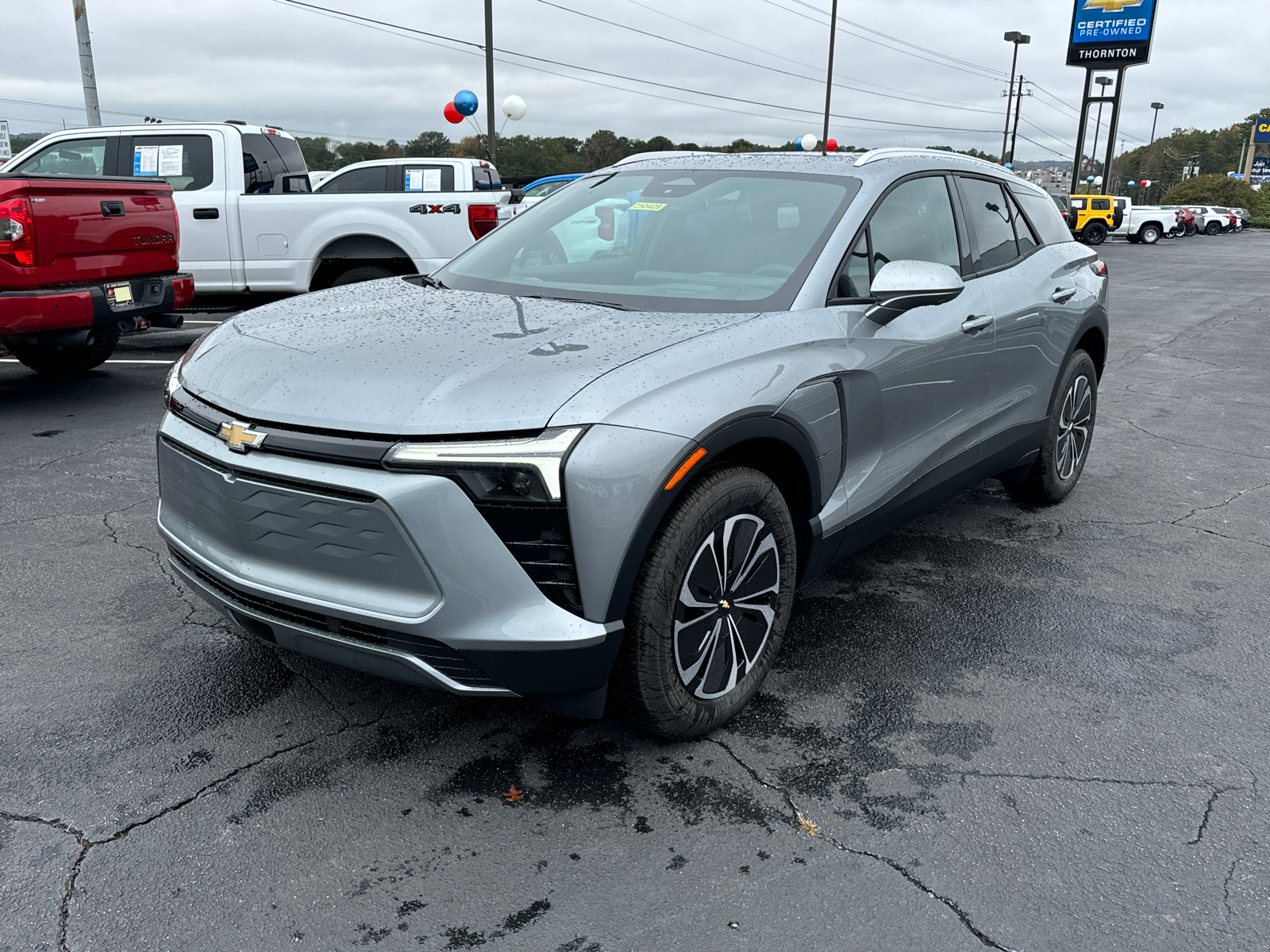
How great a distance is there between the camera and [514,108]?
26.6m

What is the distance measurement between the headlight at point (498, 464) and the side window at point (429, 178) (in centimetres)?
1062

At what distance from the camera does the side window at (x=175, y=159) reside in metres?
9.55

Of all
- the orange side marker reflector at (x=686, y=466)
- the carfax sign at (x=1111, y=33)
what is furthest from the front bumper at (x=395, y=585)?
the carfax sign at (x=1111, y=33)

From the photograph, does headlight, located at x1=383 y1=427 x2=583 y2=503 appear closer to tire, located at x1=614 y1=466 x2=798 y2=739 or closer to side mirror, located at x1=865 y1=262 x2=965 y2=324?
tire, located at x1=614 y1=466 x2=798 y2=739

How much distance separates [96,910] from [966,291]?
3495 mm

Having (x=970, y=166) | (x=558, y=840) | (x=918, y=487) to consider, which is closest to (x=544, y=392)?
(x=558, y=840)

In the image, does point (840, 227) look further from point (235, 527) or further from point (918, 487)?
point (235, 527)

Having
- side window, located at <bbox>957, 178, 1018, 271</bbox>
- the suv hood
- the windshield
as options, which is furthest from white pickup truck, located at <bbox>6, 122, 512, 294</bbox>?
the suv hood

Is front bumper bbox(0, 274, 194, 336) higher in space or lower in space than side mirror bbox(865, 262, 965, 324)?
lower

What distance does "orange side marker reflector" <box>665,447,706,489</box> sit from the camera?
2529 millimetres

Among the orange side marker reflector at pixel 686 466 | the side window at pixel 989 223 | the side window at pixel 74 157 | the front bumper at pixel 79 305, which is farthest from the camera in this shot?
the side window at pixel 74 157

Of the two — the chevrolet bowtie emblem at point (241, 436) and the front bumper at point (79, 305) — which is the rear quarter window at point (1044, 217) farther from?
the front bumper at point (79, 305)

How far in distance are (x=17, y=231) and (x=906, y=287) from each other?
219 inches

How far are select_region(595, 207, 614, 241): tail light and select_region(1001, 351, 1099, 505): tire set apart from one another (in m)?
2.37
